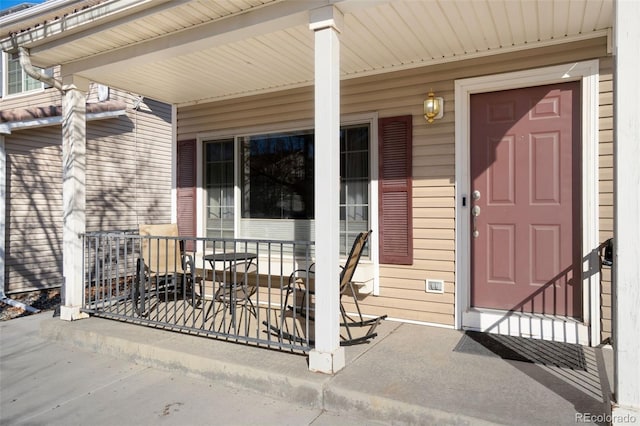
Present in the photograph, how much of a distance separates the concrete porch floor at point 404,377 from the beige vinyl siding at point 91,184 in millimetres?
3910

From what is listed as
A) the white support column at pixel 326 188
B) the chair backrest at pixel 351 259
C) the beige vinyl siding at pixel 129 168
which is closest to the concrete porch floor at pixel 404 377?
the white support column at pixel 326 188

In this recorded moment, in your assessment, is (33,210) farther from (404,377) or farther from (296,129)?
(404,377)

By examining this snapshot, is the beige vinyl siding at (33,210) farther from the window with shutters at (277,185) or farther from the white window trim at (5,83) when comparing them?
the window with shutters at (277,185)

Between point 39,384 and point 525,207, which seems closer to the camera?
point 39,384

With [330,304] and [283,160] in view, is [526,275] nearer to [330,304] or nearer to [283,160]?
[330,304]

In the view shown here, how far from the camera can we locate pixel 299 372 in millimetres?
2518

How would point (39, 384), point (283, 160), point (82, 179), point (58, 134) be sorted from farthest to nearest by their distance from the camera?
1. point (58, 134)
2. point (283, 160)
3. point (82, 179)
4. point (39, 384)

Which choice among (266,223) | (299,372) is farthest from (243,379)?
(266,223)

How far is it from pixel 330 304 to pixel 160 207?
6662 mm

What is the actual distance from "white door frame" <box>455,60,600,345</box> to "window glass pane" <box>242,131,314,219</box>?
1478mm

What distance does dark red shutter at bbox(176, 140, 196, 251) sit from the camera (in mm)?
4945

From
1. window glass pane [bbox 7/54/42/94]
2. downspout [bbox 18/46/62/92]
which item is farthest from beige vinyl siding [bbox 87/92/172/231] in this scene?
downspout [bbox 18/46/62/92]
